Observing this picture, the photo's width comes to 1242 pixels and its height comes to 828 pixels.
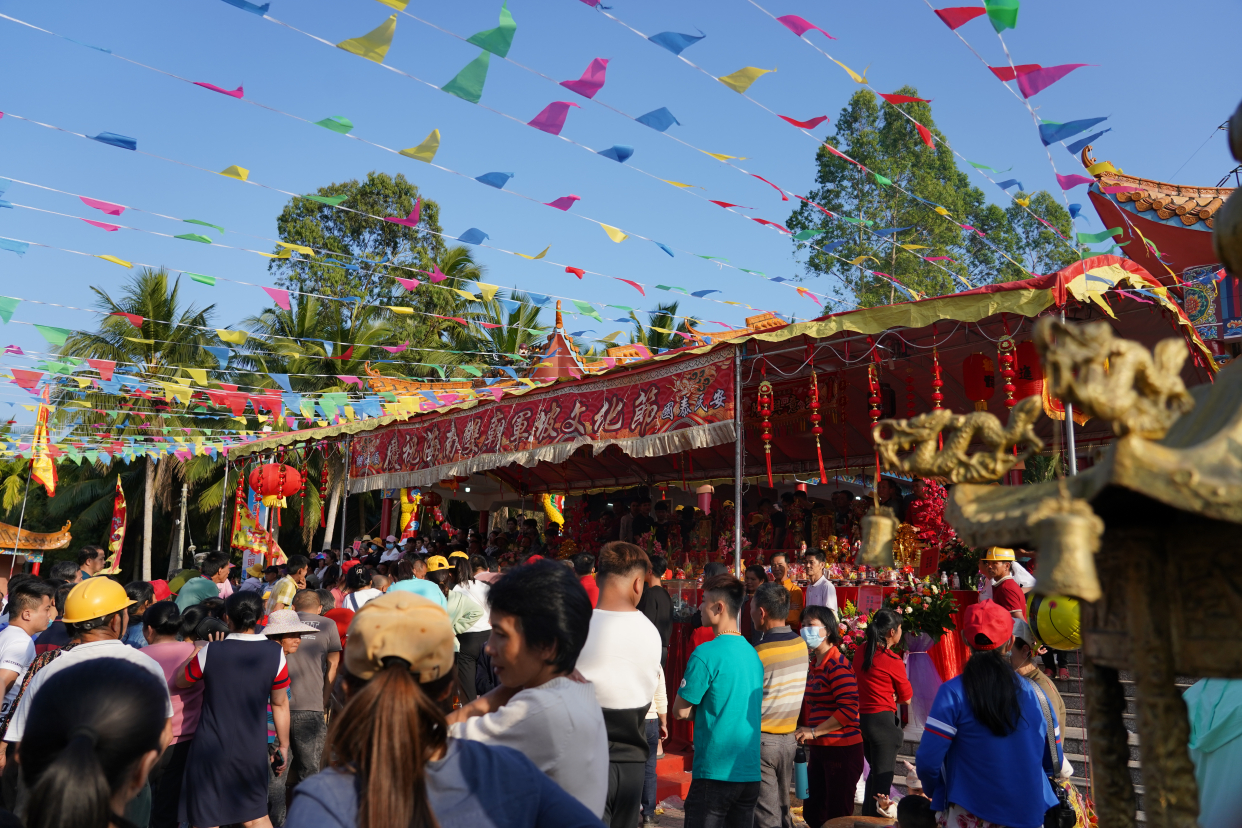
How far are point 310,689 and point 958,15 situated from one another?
587 cm

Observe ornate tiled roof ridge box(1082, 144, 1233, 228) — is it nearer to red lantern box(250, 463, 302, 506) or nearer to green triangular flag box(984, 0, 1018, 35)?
green triangular flag box(984, 0, 1018, 35)

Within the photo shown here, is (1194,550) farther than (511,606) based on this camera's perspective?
No

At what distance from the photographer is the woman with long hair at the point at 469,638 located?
20.7ft

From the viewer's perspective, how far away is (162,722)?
194 centimetres

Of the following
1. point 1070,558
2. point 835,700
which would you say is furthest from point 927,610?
point 1070,558

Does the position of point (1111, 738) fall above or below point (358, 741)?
above

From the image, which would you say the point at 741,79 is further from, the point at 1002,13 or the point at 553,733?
the point at 553,733

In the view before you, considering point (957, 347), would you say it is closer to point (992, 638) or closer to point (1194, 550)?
point (992, 638)

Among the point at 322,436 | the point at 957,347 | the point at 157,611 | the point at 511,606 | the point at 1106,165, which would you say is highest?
the point at 1106,165

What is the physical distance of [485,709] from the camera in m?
2.43

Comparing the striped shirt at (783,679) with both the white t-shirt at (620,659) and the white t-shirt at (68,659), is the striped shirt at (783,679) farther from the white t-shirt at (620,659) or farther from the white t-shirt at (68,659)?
the white t-shirt at (68,659)

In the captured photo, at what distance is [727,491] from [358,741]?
13924mm

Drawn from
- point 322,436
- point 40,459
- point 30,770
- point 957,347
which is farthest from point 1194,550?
point 40,459

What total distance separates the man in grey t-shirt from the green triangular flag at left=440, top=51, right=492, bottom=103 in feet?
11.5
